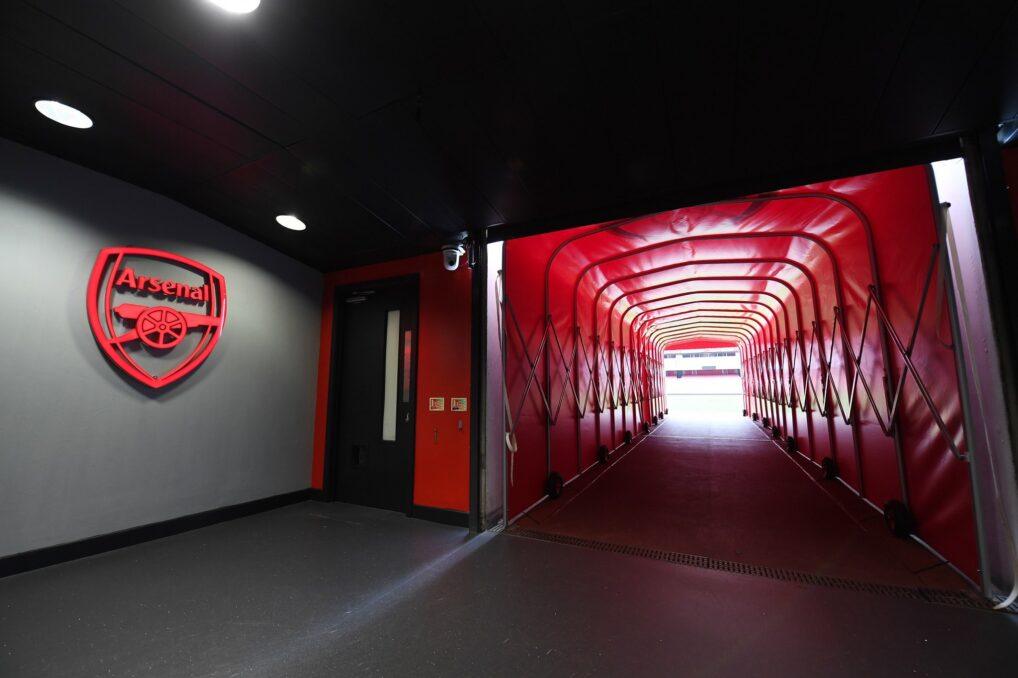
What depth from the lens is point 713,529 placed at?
10.4 feet

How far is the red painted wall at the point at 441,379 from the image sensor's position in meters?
3.50

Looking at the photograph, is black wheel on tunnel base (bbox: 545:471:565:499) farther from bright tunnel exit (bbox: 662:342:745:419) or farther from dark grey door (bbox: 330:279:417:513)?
bright tunnel exit (bbox: 662:342:745:419)

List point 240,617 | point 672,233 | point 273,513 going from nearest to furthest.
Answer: point 240,617
point 273,513
point 672,233

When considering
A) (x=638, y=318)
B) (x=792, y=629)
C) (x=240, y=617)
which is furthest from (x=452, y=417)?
(x=638, y=318)

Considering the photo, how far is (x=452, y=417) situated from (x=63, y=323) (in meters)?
2.87

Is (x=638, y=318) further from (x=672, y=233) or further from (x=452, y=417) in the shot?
(x=452, y=417)

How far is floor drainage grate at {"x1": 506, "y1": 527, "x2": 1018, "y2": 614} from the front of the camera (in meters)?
2.02

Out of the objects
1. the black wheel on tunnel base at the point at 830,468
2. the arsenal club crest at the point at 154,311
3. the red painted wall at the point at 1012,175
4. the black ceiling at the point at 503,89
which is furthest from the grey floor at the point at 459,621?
the black wheel on tunnel base at the point at 830,468

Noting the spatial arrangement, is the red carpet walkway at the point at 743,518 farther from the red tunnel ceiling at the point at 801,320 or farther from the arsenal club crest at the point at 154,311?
the arsenal club crest at the point at 154,311

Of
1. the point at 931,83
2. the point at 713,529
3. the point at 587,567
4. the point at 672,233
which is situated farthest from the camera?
the point at 672,233

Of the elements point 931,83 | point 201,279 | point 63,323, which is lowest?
point 63,323

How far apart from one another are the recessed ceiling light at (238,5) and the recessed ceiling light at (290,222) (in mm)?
1975

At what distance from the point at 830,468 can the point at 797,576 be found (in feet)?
10.4

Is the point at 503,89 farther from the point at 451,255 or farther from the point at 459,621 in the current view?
the point at 459,621
